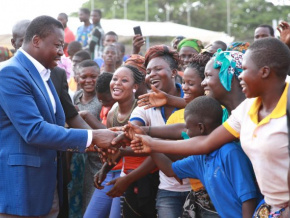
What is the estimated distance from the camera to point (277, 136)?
3299 mm

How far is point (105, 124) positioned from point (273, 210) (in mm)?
3333

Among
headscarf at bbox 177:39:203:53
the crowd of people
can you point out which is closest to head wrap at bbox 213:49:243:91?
the crowd of people

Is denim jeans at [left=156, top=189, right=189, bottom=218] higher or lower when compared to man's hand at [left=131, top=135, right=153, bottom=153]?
lower

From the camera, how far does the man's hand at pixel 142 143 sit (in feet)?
14.2

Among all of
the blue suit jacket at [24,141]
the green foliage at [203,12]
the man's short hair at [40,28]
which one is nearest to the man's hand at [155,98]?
the blue suit jacket at [24,141]

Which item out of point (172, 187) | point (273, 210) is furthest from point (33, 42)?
point (273, 210)

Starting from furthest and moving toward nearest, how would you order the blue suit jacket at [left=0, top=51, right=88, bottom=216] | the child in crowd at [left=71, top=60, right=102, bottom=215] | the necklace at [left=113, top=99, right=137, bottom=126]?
the child in crowd at [left=71, top=60, right=102, bottom=215], the necklace at [left=113, top=99, right=137, bottom=126], the blue suit jacket at [left=0, top=51, right=88, bottom=216]

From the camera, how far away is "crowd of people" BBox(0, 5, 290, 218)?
3494 millimetres

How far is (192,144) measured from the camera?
406 cm

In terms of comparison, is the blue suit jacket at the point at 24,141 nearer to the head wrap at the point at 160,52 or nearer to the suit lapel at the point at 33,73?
the suit lapel at the point at 33,73

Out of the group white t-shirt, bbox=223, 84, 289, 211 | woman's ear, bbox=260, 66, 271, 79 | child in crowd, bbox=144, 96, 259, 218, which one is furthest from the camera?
child in crowd, bbox=144, 96, 259, 218

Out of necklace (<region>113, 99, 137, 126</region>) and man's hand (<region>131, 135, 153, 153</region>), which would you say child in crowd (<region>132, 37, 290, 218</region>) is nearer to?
man's hand (<region>131, 135, 153, 153</region>)

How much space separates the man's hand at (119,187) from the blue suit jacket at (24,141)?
808 mm

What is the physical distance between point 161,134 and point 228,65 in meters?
0.96
